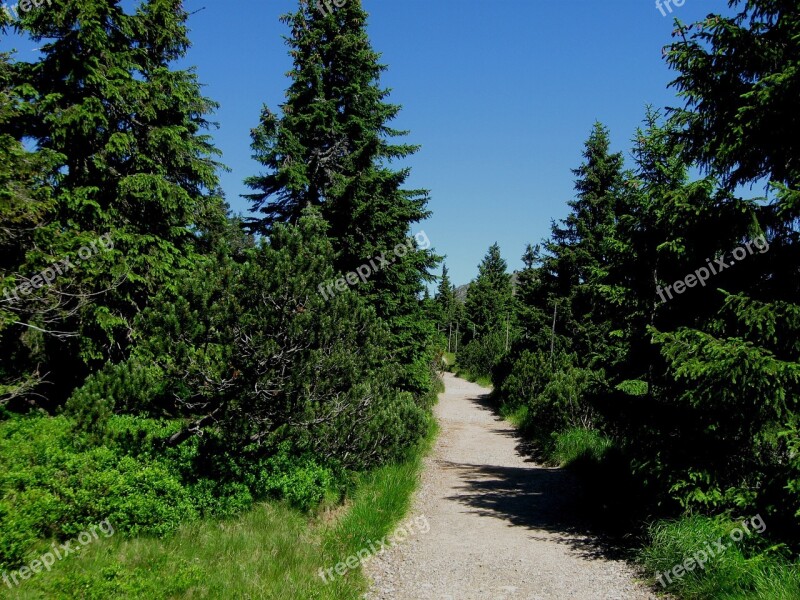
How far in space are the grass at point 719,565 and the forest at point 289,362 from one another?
0.03 m

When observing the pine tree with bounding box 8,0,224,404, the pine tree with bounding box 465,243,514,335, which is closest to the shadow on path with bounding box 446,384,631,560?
the pine tree with bounding box 8,0,224,404

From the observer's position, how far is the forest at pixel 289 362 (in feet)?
17.3

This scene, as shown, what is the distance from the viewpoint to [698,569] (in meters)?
5.36

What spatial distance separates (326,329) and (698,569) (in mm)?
5429

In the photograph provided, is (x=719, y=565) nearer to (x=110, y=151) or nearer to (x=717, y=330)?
(x=717, y=330)

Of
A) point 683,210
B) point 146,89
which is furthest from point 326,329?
point 146,89

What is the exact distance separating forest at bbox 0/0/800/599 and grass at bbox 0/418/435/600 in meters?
0.03

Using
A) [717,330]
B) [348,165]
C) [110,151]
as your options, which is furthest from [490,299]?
[717,330]

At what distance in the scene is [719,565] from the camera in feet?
16.9

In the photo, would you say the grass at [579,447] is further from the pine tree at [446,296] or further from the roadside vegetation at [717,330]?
the pine tree at [446,296]

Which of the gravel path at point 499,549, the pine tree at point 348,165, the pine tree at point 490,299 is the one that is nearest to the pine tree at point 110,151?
the pine tree at point 348,165

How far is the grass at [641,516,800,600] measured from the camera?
15.2 feet

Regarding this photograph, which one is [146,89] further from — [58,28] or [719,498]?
[719,498]

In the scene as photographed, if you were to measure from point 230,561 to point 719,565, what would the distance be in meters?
5.35
